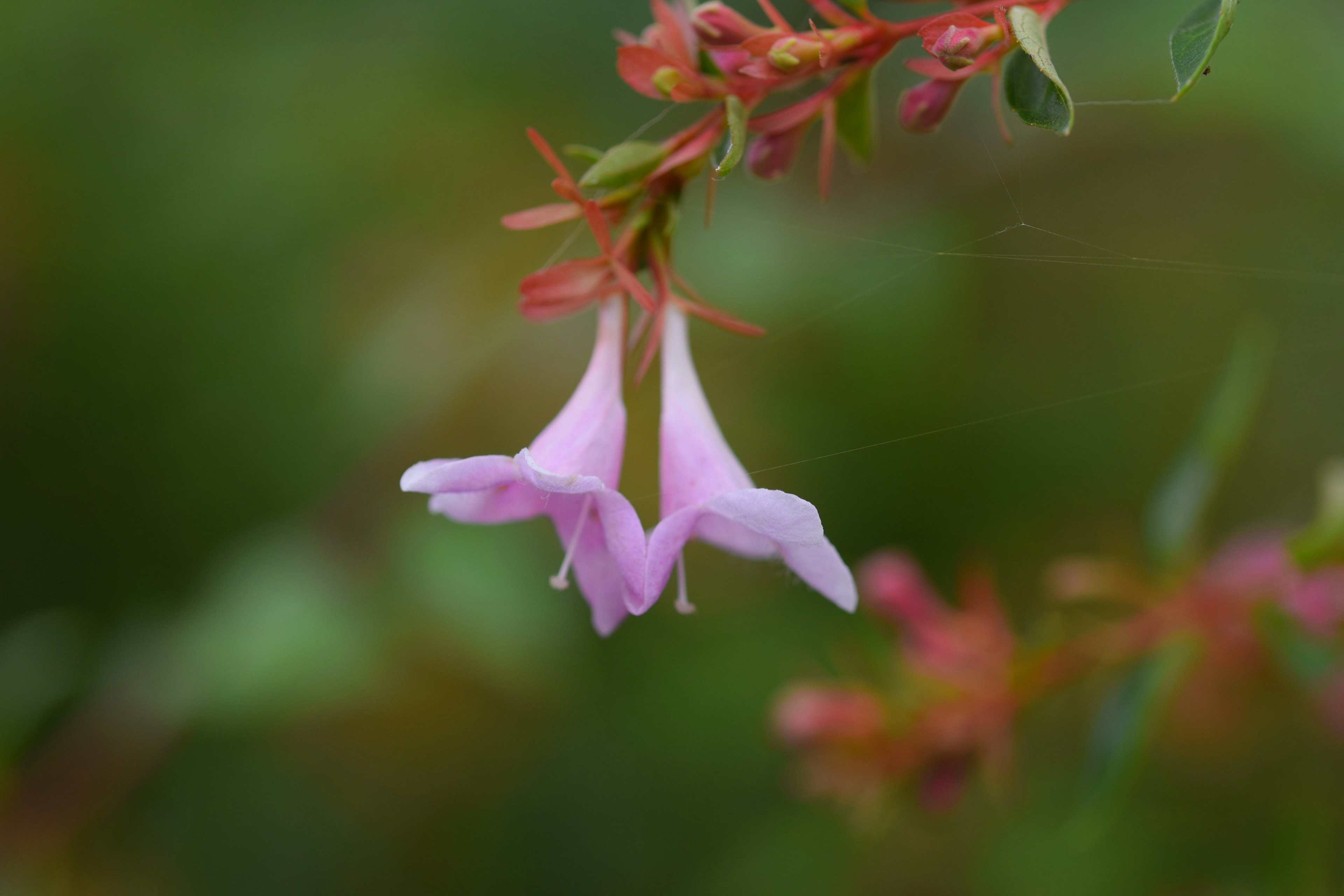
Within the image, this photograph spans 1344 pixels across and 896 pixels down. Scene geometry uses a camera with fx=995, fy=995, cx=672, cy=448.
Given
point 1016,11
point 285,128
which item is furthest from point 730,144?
point 285,128

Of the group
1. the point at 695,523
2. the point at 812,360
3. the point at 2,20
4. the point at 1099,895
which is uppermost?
the point at 2,20

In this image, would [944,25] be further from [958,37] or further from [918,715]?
→ [918,715]

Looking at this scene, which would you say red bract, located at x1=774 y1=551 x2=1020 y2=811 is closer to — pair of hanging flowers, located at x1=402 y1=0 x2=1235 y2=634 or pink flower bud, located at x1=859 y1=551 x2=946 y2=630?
pink flower bud, located at x1=859 y1=551 x2=946 y2=630

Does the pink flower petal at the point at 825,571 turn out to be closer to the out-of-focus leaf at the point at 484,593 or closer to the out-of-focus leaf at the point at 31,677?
the out-of-focus leaf at the point at 484,593

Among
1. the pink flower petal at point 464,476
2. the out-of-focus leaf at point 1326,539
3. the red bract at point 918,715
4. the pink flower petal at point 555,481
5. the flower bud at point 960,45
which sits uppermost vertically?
the flower bud at point 960,45

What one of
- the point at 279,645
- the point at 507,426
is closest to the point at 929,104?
the point at 279,645

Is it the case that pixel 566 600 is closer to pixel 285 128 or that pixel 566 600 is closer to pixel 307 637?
pixel 307 637

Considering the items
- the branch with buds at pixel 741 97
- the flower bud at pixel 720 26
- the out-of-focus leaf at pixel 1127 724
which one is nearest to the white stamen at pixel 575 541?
the branch with buds at pixel 741 97

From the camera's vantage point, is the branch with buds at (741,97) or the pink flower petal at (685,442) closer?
the branch with buds at (741,97)

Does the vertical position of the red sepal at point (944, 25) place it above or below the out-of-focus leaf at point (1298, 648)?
above
